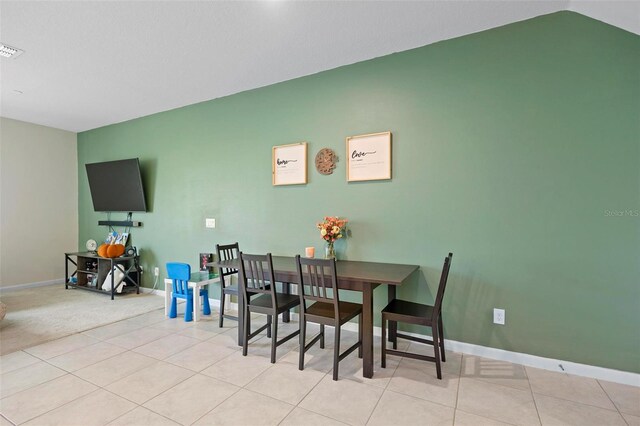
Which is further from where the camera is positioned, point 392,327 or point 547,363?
point 392,327

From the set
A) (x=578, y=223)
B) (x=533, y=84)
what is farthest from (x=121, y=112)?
(x=578, y=223)

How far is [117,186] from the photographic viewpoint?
5047mm

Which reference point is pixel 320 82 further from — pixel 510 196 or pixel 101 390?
pixel 101 390

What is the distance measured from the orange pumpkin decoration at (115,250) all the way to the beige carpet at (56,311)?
63cm

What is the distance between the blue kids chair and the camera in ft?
11.7

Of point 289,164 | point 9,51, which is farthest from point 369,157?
point 9,51

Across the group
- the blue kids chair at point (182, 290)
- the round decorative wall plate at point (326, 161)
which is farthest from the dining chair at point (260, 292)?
the round decorative wall plate at point (326, 161)

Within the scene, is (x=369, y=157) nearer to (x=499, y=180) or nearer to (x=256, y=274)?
(x=499, y=180)

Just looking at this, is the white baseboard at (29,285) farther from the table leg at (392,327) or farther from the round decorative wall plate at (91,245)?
the table leg at (392,327)

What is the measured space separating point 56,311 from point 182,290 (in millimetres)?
1747

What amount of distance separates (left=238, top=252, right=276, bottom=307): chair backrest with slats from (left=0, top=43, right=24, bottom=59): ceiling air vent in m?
2.93

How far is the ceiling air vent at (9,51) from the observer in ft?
9.48

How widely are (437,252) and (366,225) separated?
72 centimetres

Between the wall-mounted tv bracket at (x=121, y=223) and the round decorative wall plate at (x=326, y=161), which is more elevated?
the round decorative wall plate at (x=326, y=161)
